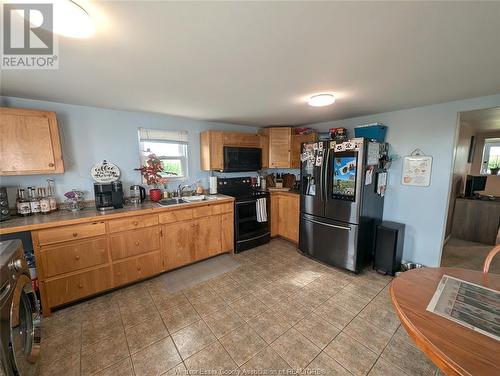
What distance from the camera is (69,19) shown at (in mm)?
946

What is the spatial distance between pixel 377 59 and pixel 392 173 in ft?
6.78

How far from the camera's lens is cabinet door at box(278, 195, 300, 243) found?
11.7ft

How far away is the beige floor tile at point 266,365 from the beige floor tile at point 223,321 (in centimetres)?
35

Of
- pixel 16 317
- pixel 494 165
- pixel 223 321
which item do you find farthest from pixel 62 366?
pixel 494 165

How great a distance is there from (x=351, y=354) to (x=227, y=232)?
2.09 meters

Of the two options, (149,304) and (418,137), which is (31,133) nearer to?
(149,304)

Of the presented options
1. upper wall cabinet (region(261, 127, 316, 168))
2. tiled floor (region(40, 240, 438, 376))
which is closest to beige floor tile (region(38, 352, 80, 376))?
tiled floor (region(40, 240, 438, 376))

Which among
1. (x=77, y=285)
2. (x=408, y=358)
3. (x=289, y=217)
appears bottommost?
(x=408, y=358)

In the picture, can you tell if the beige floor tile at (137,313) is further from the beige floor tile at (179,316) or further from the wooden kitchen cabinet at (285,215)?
the wooden kitchen cabinet at (285,215)

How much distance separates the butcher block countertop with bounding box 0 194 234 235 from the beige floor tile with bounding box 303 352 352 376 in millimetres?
2123

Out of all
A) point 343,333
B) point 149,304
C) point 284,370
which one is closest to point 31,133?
point 149,304

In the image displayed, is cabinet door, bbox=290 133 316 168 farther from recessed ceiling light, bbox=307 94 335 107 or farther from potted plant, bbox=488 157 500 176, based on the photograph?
potted plant, bbox=488 157 500 176

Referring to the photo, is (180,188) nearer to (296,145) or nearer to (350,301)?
(296,145)

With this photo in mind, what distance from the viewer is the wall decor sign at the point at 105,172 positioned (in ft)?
8.57
